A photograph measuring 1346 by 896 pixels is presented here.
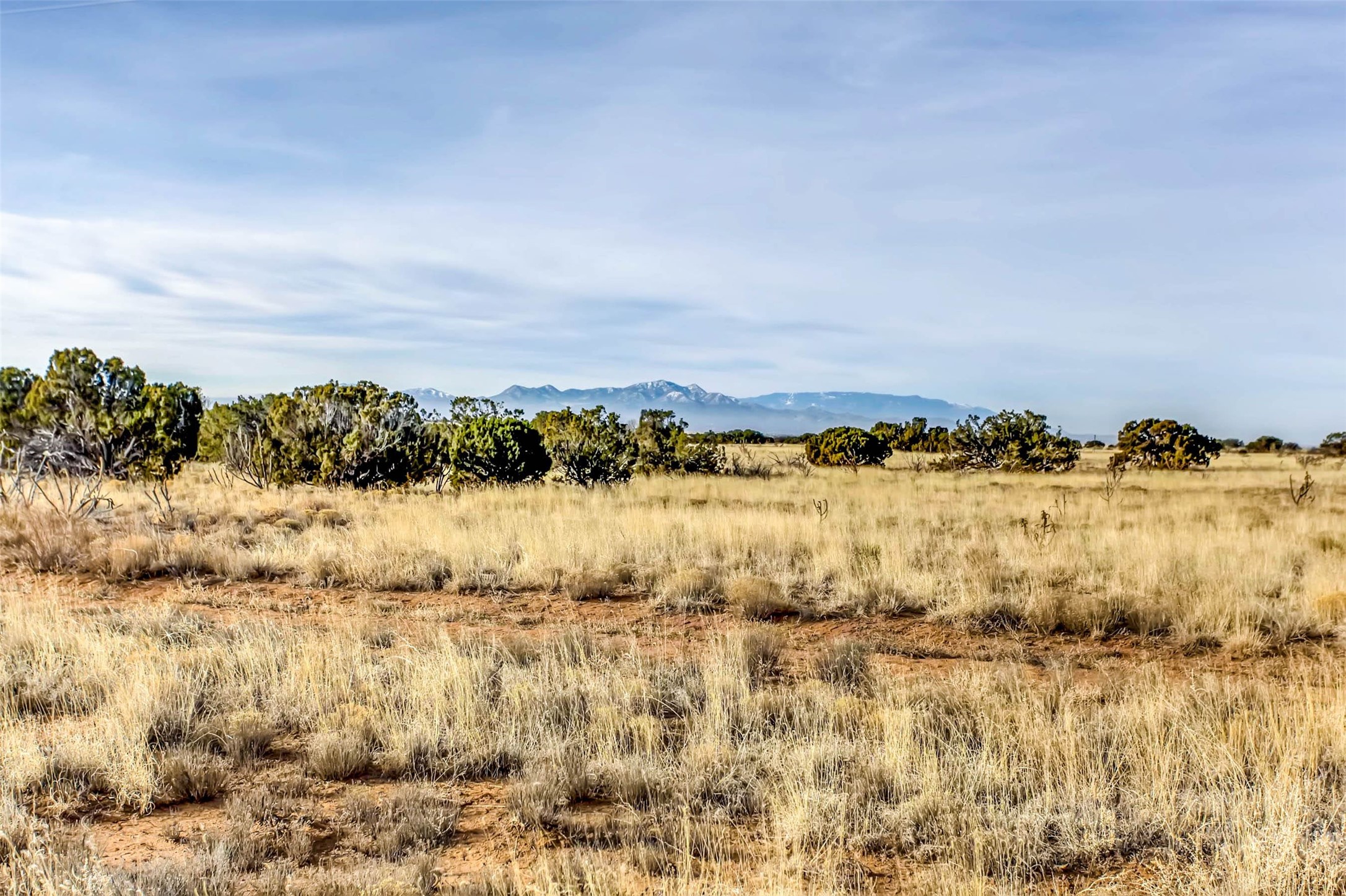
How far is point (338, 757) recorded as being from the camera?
500 cm

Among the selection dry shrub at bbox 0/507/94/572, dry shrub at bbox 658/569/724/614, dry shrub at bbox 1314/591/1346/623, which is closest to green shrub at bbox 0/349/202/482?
dry shrub at bbox 0/507/94/572

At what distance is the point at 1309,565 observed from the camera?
11141 millimetres

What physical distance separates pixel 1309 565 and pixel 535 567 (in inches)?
412

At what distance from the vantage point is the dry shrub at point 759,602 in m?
9.51

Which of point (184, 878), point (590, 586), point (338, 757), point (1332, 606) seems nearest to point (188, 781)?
point (338, 757)

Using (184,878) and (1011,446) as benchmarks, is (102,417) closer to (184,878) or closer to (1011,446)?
(184,878)

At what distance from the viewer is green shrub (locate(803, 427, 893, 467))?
132 feet

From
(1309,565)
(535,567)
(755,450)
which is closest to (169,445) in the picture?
(535,567)

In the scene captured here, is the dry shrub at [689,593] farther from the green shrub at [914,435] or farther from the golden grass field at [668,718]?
the green shrub at [914,435]

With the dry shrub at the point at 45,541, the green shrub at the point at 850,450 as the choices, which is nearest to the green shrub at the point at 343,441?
the dry shrub at the point at 45,541

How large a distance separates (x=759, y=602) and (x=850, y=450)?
31764mm

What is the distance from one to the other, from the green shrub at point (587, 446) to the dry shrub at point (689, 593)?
44.9ft

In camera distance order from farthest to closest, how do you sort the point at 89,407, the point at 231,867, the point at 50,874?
the point at 89,407, the point at 231,867, the point at 50,874

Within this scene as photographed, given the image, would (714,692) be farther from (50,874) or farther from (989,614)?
(989,614)
